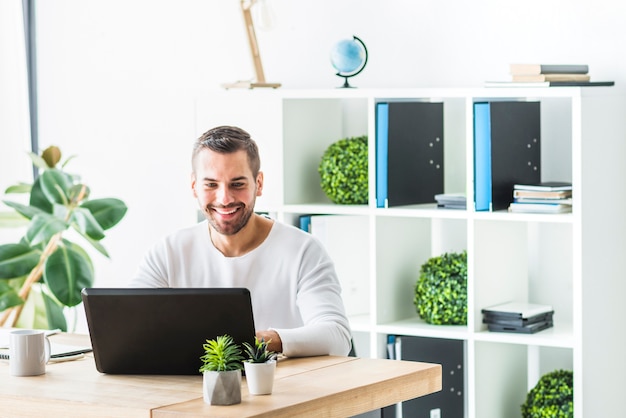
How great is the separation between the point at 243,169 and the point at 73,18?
264 cm

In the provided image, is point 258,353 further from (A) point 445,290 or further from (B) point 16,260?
(B) point 16,260

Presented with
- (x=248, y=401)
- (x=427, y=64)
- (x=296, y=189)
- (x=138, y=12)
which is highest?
(x=138, y=12)

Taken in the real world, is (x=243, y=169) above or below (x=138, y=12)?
below

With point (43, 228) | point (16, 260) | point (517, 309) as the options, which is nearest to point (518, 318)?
point (517, 309)

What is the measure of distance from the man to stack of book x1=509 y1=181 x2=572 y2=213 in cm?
99

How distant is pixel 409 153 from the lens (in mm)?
4051

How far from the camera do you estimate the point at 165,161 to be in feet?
16.4

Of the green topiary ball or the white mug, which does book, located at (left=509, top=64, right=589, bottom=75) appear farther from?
the white mug

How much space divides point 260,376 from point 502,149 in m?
1.79

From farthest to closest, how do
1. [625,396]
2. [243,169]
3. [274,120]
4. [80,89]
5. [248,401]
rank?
[80,89]
[274,120]
[625,396]
[243,169]
[248,401]

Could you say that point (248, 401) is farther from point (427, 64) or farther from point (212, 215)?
point (427, 64)

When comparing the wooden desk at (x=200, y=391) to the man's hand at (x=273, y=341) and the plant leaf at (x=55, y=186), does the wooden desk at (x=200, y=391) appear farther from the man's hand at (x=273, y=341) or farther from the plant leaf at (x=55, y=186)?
the plant leaf at (x=55, y=186)

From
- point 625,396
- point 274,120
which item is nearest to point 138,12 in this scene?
point 274,120

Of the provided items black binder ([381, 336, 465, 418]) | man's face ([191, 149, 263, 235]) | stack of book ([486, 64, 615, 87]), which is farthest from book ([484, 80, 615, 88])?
man's face ([191, 149, 263, 235])
